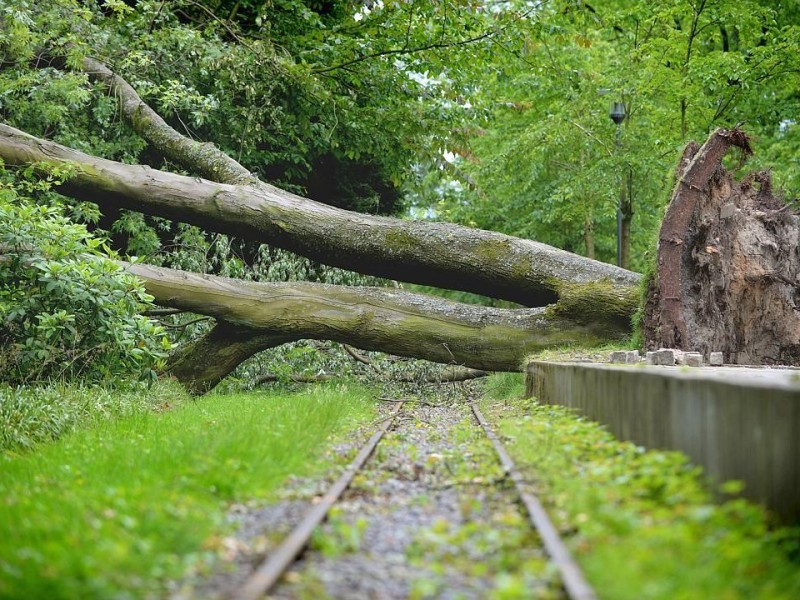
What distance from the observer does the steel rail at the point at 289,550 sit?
332cm

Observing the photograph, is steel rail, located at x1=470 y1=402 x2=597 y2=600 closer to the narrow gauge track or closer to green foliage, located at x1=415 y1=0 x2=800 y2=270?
the narrow gauge track

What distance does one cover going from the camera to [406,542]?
434 centimetres

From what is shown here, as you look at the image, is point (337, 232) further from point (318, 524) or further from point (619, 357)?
point (318, 524)

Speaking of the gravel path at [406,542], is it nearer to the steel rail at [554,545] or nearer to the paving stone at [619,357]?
the steel rail at [554,545]

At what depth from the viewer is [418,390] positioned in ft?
49.8

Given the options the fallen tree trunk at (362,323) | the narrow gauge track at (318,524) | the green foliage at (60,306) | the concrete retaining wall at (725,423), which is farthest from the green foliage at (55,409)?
the concrete retaining wall at (725,423)

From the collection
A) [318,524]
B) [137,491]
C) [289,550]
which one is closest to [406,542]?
[318,524]

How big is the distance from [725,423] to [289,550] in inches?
89.1

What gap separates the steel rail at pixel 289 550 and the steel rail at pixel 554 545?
43.3 inches

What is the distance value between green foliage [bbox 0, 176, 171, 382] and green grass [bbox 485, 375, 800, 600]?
22.8 feet

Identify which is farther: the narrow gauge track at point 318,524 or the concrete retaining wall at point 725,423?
the concrete retaining wall at point 725,423

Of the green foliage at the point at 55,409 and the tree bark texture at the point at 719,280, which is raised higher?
the tree bark texture at the point at 719,280

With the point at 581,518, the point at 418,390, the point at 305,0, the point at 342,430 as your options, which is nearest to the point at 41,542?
the point at 581,518

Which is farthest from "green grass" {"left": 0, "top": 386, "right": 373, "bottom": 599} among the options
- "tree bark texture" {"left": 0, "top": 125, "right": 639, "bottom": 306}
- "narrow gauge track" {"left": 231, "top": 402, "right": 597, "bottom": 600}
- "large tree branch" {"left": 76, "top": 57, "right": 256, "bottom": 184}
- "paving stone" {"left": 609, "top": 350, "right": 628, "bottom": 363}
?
"large tree branch" {"left": 76, "top": 57, "right": 256, "bottom": 184}
